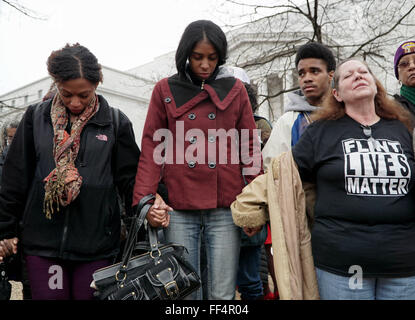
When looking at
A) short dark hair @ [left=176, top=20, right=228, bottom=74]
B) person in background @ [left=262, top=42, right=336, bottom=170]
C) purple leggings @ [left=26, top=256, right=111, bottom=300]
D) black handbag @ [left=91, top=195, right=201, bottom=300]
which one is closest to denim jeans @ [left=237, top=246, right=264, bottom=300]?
person in background @ [left=262, top=42, right=336, bottom=170]

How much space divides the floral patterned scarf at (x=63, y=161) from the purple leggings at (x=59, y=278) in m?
0.29

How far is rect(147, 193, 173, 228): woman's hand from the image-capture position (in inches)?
82.7

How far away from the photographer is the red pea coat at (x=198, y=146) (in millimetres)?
2215

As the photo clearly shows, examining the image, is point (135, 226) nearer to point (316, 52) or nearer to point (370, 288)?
point (370, 288)

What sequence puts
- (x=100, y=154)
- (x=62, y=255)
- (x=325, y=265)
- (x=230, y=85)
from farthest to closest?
(x=230, y=85) → (x=100, y=154) → (x=62, y=255) → (x=325, y=265)

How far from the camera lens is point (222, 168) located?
2254 millimetres

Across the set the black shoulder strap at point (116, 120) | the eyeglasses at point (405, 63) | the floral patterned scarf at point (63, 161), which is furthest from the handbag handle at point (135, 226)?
the eyeglasses at point (405, 63)

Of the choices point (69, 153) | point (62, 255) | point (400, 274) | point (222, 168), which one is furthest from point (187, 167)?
point (400, 274)

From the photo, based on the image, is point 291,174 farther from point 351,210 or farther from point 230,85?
point 230,85

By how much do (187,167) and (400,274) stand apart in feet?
4.27

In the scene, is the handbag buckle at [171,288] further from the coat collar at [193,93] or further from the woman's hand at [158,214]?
the coat collar at [193,93]

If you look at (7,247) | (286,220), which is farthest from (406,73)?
(7,247)

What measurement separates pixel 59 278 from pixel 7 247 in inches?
14.5

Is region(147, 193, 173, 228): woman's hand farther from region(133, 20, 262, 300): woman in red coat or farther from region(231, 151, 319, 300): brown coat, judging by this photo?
region(231, 151, 319, 300): brown coat
